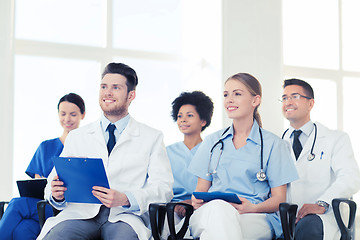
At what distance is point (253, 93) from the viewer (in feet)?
9.50

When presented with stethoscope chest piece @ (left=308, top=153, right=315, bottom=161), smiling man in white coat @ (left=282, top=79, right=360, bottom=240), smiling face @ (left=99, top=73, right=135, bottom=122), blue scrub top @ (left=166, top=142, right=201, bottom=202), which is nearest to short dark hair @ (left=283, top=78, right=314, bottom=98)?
smiling man in white coat @ (left=282, top=79, right=360, bottom=240)

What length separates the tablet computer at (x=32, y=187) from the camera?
3000mm

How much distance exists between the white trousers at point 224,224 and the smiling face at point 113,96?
29.9 inches

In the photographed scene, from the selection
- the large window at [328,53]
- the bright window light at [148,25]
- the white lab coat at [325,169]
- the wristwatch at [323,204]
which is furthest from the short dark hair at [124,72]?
the large window at [328,53]

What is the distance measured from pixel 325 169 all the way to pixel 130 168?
133cm

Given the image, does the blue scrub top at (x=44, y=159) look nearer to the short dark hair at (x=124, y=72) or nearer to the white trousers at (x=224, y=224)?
the short dark hair at (x=124, y=72)

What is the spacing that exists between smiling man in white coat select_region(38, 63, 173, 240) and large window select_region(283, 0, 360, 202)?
299cm

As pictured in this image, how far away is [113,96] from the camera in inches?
108

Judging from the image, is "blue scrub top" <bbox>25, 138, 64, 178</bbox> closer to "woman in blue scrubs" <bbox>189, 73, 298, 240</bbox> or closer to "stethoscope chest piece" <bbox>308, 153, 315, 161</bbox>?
"woman in blue scrubs" <bbox>189, 73, 298, 240</bbox>

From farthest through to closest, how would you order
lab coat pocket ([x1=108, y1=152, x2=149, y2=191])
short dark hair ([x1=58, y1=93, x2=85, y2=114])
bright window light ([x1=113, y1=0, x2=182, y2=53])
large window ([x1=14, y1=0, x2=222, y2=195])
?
1. bright window light ([x1=113, y1=0, x2=182, y2=53])
2. large window ([x1=14, y1=0, x2=222, y2=195])
3. short dark hair ([x1=58, y1=93, x2=85, y2=114])
4. lab coat pocket ([x1=108, y1=152, x2=149, y2=191])

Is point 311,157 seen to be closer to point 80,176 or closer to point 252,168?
point 252,168

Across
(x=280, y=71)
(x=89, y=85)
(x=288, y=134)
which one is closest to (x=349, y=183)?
(x=288, y=134)

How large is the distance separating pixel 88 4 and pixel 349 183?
2.93 meters

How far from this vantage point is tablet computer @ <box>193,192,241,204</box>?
2.45m
